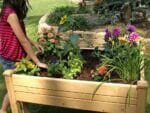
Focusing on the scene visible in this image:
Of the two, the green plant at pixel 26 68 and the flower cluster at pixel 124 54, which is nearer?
the flower cluster at pixel 124 54

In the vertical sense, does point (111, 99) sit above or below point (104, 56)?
below

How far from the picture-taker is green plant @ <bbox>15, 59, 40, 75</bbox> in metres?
4.02

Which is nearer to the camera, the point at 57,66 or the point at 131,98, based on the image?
the point at 131,98

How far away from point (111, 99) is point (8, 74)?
42.9 inches

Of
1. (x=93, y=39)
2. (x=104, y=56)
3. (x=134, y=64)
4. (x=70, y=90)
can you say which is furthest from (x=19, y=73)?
(x=93, y=39)

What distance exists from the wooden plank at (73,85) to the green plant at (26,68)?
0.16 m

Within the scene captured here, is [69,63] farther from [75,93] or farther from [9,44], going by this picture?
[9,44]

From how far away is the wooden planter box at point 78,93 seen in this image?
3.51 m

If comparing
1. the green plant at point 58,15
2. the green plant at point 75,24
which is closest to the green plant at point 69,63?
the green plant at point 75,24

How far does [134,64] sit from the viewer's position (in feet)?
12.7

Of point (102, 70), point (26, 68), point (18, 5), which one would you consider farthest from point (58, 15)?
point (102, 70)

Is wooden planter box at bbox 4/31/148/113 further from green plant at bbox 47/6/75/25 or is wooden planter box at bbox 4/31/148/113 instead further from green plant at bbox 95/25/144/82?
green plant at bbox 47/6/75/25

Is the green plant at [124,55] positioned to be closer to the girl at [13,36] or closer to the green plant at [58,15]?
the girl at [13,36]

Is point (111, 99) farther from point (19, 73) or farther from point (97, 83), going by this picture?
point (19, 73)
